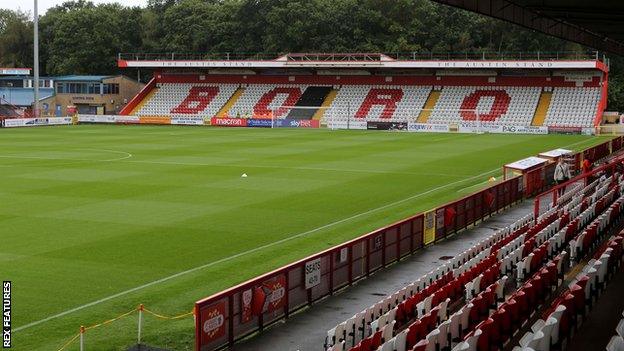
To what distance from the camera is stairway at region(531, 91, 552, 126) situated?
80088 millimetres

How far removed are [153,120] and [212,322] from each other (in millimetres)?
77590

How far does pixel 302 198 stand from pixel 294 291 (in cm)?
1680

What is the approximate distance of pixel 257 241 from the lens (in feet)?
83.9

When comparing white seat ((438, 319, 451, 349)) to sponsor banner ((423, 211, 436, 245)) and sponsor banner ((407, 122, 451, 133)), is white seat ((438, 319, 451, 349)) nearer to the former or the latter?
sponsor banner ((423, 211, 436, 245))

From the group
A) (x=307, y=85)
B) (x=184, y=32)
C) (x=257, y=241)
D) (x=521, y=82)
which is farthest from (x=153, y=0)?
(x=257, y=241)

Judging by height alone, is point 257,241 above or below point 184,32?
below

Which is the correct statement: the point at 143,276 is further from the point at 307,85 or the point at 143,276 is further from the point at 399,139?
the point at 307,85

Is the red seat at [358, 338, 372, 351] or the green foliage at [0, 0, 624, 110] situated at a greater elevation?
the green foliage at [0, 0, 624, 110]

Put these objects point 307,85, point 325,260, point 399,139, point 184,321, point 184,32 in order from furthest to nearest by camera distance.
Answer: point 184,32, point 307,85, point 399,139, point 325,260, point 184,321

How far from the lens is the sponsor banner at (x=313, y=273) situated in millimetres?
18094

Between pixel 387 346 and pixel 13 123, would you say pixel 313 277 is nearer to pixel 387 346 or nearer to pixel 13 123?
pixel 387 346

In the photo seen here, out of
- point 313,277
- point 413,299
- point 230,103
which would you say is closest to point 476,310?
point 413,299

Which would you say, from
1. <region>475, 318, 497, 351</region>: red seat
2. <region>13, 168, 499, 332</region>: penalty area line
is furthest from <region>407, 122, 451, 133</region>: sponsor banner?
<region>475, 318, 497, 351</region>: red seat

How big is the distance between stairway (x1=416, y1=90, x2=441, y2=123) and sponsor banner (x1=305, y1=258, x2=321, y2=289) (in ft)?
219
